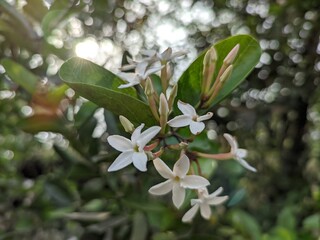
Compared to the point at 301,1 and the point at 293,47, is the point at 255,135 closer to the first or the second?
the point at 293,47

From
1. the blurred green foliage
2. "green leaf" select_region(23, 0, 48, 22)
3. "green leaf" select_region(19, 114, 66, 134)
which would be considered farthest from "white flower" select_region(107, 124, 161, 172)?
"green leaf" select_region(23, 0, 48, 22)

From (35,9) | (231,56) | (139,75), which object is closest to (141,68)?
(139,75)

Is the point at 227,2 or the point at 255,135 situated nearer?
the point at 227,2

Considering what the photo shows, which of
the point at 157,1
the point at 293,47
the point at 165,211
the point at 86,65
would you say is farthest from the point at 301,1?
the point at 86,65

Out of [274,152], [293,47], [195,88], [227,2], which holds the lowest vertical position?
[274,152]

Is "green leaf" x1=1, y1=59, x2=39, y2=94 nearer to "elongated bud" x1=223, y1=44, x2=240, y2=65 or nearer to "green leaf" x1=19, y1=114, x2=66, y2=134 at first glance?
"green leaf" x1=19, y1=114, x2=66, y2=134
